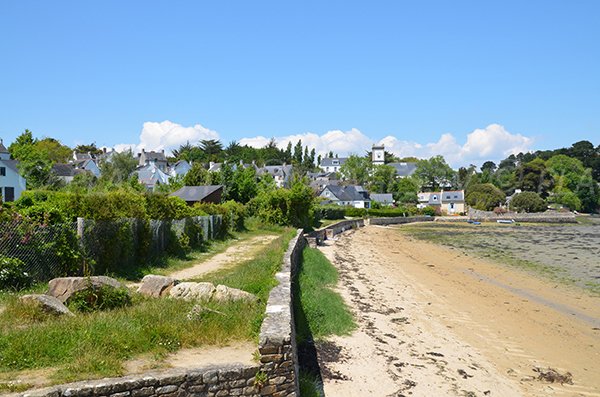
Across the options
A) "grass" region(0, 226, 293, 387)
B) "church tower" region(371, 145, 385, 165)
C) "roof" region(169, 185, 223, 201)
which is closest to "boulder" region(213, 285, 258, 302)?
"grass" region(0, 226, 293, 387)

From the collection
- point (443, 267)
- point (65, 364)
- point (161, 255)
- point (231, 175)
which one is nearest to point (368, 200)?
point (231, 175)

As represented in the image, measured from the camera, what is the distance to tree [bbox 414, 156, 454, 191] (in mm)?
112625

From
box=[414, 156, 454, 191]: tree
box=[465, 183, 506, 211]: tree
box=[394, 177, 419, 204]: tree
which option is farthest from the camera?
box=[414, 156, 454, 191]: tree

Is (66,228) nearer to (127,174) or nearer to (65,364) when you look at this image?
(65,364)

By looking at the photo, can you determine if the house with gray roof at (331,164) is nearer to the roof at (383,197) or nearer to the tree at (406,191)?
the tree at (406,191)

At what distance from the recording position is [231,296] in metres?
9.64

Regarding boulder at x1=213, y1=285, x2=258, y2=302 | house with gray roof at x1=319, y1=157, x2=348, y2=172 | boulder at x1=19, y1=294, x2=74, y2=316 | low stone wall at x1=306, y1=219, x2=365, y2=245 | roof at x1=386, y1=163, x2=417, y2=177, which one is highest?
house with gray roof at x1=319, y1=157, x2=348, y2=172

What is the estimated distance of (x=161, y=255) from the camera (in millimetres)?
18172

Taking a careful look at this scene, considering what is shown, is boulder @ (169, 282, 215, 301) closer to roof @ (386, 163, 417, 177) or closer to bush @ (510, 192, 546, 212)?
bush @ (510, 192, 546, 212)

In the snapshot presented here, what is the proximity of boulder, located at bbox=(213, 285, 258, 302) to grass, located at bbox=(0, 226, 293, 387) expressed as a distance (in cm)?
47

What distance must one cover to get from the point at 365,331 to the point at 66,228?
27.3 ft

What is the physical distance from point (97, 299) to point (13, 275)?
3.13 m

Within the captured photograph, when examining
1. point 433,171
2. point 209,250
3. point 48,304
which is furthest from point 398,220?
point 48,304

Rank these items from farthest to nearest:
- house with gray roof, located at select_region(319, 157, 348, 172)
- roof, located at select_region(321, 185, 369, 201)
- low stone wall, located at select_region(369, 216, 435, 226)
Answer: house with gray roof, located at select_region(319, 157, 348, 172) → roof, located at select_region(321, 185, 369, 201) → low stone wall, located at select_region(369, 216, 435, 226)
